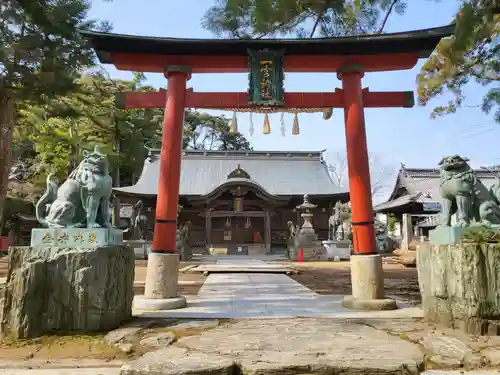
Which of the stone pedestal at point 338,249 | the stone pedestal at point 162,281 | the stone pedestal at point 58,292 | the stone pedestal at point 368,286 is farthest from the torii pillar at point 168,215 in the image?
the stone pedestal at point 338,249

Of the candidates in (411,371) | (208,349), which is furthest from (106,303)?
(411,371)

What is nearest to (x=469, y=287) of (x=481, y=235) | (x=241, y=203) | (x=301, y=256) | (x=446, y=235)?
(x=481, y=235)

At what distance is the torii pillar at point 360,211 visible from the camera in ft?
19.5

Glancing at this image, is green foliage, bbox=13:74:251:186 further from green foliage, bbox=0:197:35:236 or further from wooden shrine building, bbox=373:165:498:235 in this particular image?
wooden shrine building, bbox=373:165:498:235

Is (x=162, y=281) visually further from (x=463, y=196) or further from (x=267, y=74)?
(x=463, y=196)

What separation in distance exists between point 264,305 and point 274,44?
4.58 metres

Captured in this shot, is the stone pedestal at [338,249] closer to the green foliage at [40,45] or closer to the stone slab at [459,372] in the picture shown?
the green foliage at [40,45]

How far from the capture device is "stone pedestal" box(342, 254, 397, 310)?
18.9 ft

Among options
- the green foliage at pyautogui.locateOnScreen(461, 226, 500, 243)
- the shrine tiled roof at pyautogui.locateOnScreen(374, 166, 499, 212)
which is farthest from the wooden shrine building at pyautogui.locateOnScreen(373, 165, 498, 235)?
the green foliage at pyautogui.locateOnScreen(461, 226, 500, 243)

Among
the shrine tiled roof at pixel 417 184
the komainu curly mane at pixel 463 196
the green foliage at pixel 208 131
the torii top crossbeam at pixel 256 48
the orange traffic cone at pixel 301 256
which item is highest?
the green foliage at pixel 208 131

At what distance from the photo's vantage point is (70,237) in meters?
4.65

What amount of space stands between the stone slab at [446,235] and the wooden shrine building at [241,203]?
17.9 m

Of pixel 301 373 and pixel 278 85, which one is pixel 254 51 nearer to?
pixel 278 85

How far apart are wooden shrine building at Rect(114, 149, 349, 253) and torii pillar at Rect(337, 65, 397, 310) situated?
16042 mm
